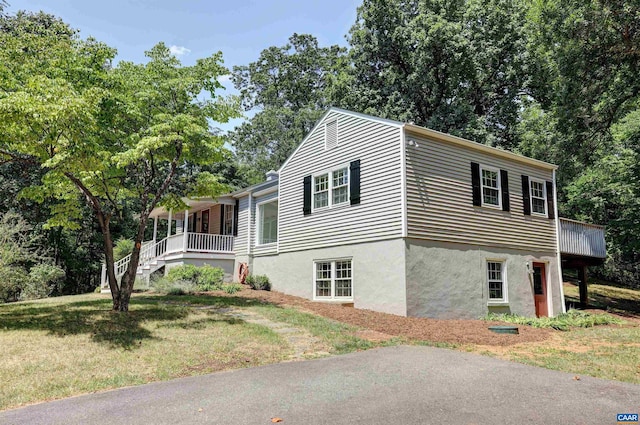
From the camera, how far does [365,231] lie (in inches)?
516

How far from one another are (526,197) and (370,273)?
22.2 ft

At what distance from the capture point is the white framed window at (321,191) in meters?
15.0

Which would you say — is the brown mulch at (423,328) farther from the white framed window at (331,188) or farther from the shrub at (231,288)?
the shrub at (231,288)

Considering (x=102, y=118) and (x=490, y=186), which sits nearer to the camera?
(x=102, y=118)

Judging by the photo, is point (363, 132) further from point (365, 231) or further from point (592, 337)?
point (592, 337)

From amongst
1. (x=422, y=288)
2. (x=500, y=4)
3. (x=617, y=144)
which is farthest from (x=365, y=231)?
(x=500, y=4)

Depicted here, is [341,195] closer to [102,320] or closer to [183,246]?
[102,320]

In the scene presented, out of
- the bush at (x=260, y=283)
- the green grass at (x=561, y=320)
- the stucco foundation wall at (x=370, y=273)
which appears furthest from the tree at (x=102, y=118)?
the green grass at (x=561, y=320)

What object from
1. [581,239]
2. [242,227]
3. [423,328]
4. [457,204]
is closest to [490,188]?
[457,204]

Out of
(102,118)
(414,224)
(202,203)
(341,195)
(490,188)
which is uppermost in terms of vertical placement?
(102,118)

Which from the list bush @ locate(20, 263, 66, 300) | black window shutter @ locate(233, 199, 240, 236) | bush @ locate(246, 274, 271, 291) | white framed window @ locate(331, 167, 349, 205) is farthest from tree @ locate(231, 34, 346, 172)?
white framed window @ locate(331, 167, 349, 205)

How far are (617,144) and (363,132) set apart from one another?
52.7 feet

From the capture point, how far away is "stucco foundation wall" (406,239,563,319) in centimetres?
1191

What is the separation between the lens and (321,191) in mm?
15195
